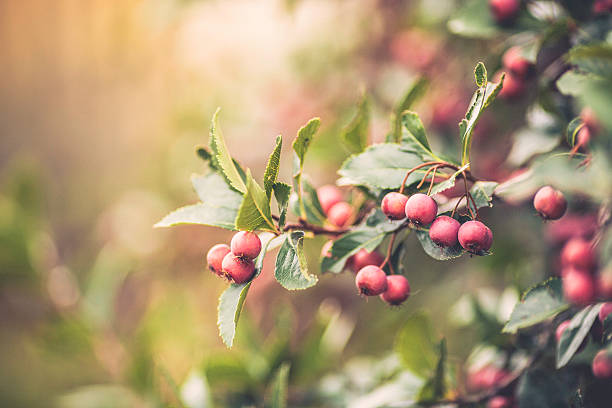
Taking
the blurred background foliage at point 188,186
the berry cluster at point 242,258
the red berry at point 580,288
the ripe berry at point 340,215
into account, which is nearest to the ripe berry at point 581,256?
the red berry at point 580,288

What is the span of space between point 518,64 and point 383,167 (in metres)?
0.30

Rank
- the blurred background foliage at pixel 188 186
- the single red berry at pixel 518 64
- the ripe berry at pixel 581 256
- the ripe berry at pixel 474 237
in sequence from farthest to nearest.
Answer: the blurred background foliage at pixel 188 186 → the single red berry at pixel 518 64 → the ripe berry at pixel 581 256 → the ripe berry at pixel 474 237

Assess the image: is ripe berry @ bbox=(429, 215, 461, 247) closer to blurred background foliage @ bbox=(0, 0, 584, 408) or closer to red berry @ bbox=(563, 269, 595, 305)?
red berry @ bbox=(563, 269, 595, 305)

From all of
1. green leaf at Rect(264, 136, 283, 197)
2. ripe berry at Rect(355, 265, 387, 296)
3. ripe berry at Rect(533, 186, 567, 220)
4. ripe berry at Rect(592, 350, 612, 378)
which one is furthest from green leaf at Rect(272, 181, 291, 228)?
ripe berry at Rect(592, 350, 612, 378)

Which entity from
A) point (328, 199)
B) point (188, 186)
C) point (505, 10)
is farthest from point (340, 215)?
point (188, 186)

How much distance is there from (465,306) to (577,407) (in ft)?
1.13

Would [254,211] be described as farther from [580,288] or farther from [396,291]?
[580,288]

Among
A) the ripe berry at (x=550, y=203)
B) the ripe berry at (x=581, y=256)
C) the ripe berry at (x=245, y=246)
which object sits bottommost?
the ripe berry at (x=581, y=256)

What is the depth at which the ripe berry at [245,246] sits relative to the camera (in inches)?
18.3

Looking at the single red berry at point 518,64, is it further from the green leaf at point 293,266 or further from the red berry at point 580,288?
the green leaf at point 293,266

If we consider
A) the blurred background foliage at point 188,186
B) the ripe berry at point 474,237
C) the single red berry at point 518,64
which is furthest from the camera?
the blurred background foliage at point 188,186

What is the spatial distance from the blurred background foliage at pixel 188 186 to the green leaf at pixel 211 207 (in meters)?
0.30

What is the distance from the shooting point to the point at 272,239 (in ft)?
1.66

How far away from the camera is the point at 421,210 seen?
45cm
